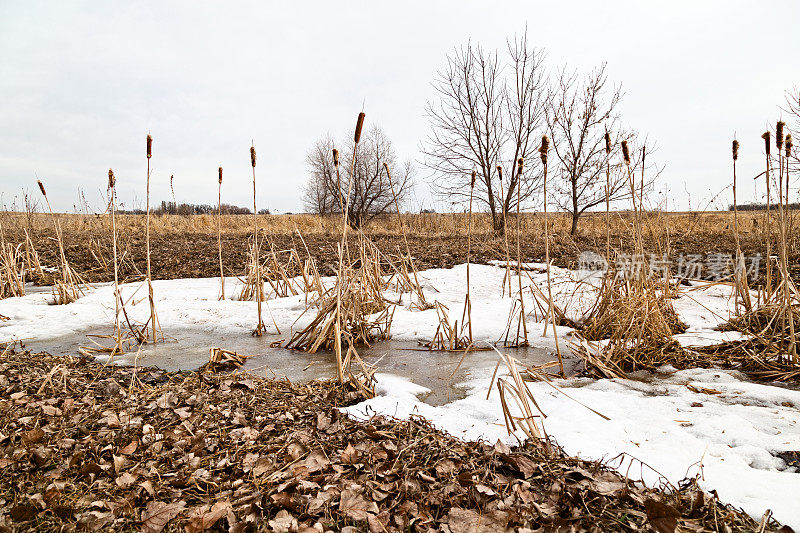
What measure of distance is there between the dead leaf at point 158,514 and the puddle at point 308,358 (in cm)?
138

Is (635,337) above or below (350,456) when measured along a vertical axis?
above

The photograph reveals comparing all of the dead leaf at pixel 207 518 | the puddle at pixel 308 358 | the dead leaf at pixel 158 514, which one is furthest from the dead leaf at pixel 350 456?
the puddle at pixel 308 358

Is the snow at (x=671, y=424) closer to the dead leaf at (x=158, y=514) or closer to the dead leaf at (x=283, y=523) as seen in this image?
the dead leaf at (x=283, y=523)

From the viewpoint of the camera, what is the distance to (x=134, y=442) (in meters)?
1.97

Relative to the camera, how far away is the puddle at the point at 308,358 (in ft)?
9.84

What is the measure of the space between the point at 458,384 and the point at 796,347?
2.29 metres

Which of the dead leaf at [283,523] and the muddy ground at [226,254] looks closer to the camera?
the dead leaf at [283,523]

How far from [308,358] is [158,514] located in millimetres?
2002

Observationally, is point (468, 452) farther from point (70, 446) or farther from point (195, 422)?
point (70, 446)

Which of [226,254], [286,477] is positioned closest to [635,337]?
[286,477]

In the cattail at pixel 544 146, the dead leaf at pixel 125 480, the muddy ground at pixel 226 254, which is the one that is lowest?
the dead leaf at pixel 125 480

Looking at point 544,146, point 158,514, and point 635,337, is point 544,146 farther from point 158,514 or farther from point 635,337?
point 158,514

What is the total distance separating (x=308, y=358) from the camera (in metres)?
3.50

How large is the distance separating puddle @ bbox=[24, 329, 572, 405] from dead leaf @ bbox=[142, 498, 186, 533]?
4.52 feet
